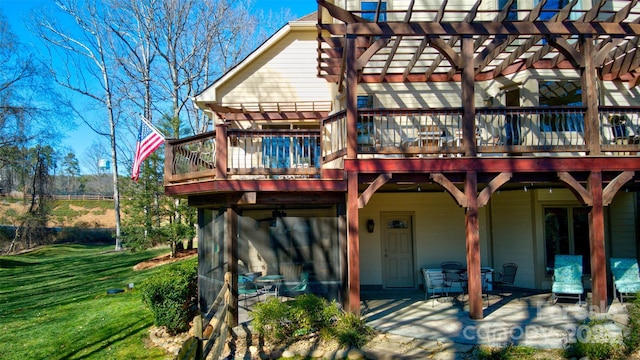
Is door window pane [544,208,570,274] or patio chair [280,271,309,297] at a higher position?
door window pane [544,208,570,274]

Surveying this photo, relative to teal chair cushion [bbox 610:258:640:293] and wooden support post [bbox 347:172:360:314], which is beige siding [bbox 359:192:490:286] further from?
wooden support post [bbox 347:172:360:314]

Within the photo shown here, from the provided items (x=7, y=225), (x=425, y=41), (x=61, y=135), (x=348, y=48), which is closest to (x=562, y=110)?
(x=425, y=41)

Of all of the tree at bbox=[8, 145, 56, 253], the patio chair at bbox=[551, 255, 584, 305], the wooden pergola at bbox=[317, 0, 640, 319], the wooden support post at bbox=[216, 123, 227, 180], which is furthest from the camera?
the tree at bbox=[8, 145, 56, 253]

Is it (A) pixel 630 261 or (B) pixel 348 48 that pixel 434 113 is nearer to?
(B) pixel 348 48

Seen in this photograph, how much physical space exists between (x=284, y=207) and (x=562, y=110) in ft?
20.1

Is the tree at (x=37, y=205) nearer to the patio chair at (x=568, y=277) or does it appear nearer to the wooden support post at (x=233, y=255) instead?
the wooden support post at (x=233, y=255)

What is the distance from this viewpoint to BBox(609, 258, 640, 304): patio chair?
26.7ft

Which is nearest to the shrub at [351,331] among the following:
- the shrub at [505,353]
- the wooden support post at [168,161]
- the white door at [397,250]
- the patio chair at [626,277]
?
the shrub at [505,353]

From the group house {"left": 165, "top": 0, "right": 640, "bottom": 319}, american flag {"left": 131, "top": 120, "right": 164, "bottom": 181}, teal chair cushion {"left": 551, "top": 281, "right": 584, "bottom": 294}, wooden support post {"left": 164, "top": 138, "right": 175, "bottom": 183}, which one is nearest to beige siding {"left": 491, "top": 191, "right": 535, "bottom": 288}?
house {"left": 165, "top": 0, "right": 640, "bottom": 319}

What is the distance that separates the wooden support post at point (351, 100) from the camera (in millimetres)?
7617

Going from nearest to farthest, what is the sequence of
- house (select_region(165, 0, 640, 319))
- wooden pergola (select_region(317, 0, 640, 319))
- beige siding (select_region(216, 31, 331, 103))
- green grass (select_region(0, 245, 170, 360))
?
wooden pergola (select_region(317, 0, 640, 319)) → house (select_region(165, 0, 640, 319)) → green grass (select_region(0, 245, 170, 360)) → beige siding (select_region(216, 31, 331, 103))

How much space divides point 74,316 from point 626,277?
44.2ft

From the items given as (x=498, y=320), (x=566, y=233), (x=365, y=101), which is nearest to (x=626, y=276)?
(x=566, y=233)

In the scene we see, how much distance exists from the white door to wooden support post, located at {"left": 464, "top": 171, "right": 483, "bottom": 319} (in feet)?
12.7
